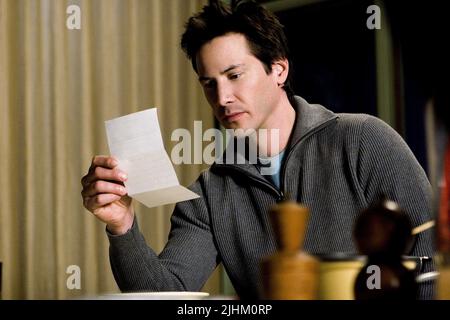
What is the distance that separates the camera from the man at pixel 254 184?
1.38m

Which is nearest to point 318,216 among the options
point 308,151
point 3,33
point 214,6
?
point 308,151

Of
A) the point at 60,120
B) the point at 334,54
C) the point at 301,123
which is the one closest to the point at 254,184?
the point at 301,123

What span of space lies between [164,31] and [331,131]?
1757mm

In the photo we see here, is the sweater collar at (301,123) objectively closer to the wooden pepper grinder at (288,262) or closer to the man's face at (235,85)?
the man's face at (235,85)

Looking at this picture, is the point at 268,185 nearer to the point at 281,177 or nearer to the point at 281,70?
the point at 281,177

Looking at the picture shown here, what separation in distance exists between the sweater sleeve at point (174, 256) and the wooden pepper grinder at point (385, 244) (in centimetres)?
73

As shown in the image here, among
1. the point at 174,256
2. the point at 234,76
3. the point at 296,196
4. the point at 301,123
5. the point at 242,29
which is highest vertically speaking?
the point at 242,29

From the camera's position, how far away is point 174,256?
150 cm

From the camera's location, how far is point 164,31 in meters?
3.20

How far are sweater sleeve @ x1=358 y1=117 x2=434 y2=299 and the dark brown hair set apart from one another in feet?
1.27

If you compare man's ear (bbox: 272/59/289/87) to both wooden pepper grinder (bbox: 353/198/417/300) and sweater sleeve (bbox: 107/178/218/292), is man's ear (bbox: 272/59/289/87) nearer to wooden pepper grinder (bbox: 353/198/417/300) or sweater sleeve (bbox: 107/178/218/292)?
sweater sleeve (bbox: 107/178/218/292)

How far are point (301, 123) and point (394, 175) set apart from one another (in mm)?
253

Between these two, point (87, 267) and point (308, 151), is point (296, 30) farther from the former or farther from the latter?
point (308, 151)

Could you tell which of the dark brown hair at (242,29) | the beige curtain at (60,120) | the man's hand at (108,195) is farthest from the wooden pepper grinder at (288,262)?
the beige curtain at (60,120)
